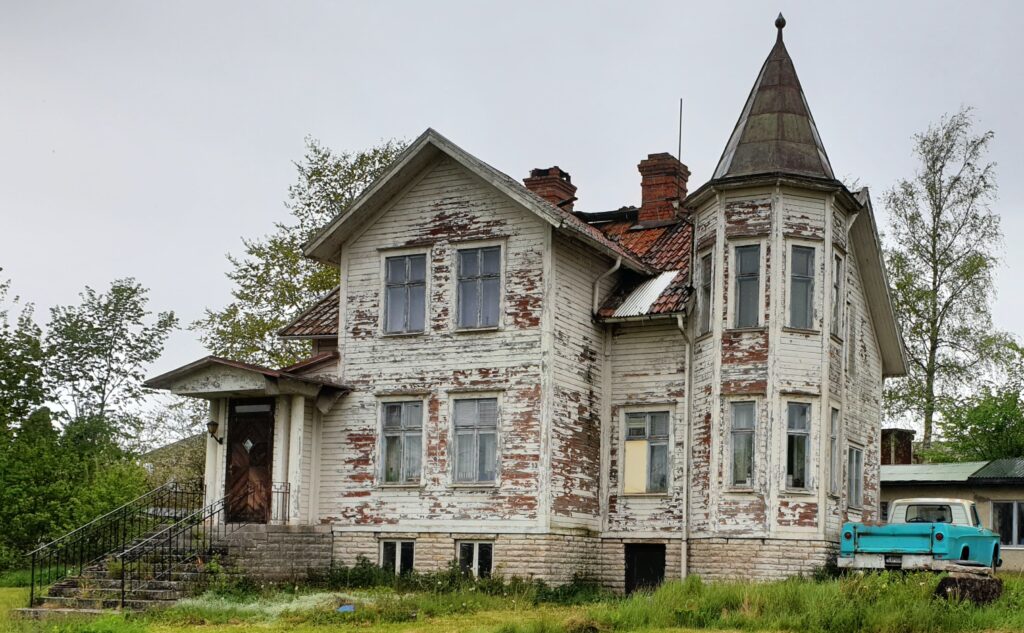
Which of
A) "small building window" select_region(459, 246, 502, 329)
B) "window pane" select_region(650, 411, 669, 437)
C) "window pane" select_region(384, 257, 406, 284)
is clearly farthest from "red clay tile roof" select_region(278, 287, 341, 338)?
"window pane" select_region(650, 411, 669, 437)

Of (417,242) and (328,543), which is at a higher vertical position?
(417,242)

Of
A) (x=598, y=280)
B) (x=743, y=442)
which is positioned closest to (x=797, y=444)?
(x=743, y=442)

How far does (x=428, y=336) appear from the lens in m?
25.1

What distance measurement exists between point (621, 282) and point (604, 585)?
229 inches

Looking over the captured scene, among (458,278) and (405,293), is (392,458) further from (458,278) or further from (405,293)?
(458,278)

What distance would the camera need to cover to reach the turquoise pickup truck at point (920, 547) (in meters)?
21.3

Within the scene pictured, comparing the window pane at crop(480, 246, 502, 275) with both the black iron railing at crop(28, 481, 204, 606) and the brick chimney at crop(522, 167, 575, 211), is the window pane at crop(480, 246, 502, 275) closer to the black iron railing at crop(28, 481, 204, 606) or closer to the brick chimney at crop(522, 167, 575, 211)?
the brick chimney at crop(522, 167, 575, 211)

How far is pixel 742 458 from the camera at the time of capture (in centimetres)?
2317

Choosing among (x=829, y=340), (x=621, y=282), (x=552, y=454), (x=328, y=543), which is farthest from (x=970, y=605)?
(x=328, y=543)

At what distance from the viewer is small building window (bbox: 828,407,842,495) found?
2358 centimetres

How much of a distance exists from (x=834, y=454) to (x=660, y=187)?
310 inches

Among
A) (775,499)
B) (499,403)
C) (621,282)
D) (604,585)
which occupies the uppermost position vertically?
(621,282)

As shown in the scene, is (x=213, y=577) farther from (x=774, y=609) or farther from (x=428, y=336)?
(x=774, y=609)

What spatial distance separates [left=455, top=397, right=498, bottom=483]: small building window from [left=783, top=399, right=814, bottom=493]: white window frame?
5.11 m
